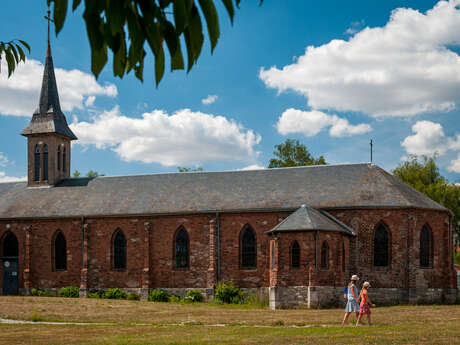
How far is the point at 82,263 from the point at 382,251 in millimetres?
18406

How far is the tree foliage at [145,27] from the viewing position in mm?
3086

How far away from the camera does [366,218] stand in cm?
3325

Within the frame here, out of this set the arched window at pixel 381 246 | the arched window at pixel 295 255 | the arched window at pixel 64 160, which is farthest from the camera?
the arched window at pixel 64 160

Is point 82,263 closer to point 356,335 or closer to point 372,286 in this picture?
point 372,286

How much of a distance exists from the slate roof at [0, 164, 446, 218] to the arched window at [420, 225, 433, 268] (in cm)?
149

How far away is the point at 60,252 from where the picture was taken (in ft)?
124

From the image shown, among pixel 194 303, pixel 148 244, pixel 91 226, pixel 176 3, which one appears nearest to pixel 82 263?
pixel 91 226

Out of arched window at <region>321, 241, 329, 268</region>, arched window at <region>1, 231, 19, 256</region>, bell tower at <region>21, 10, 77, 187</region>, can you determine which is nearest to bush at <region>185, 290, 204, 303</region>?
arched window at <region>321, 241, 329, 268</region>

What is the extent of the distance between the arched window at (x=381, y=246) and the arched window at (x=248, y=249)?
694cm

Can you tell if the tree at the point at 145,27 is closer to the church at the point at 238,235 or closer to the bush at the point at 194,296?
the church at the point at 238,235

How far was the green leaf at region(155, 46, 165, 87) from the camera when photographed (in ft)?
10.6

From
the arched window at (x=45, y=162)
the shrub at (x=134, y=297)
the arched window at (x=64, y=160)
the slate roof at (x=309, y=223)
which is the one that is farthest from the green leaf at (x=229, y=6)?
the arched window at (x=64, y=160)

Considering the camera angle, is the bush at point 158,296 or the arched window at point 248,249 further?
the bush at point 158,296

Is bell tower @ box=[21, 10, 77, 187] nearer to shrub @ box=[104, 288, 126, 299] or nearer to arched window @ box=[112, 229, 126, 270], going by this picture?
arched window @ box=[112, 229, 126, 270]
